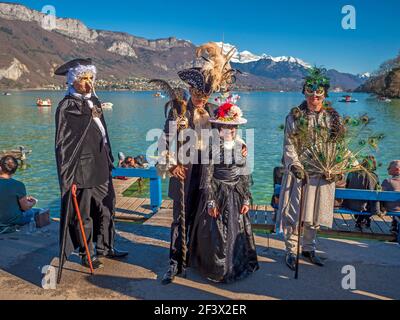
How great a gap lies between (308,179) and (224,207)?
1.09 metres

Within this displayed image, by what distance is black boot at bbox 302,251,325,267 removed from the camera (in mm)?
4594

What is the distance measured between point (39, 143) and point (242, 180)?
29.3m

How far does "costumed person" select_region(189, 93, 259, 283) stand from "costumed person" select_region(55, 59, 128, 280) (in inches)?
49.2

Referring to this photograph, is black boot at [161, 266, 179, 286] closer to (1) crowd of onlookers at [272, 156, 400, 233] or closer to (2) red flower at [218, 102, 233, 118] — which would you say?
(2) red flower at [218, 102, 233, 118]

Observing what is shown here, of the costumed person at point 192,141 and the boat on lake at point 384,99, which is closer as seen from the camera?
the costumed person at point 192,141

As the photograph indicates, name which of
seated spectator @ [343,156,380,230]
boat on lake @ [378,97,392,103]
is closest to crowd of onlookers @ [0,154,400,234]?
seated spectator @ [343,156,380,230]

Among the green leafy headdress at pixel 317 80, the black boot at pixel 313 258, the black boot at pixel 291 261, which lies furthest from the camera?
the black boot at pixel 313 258

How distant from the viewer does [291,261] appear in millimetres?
4539

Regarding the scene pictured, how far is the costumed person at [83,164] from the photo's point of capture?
13.8 ft

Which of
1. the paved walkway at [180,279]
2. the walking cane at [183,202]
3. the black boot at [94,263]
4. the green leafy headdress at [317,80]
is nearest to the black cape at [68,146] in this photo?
the black boot at [94,263]

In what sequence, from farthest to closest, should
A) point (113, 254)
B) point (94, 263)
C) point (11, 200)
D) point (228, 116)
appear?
point (11, 200)
point (113, 254)
point (94, 263)
point (228, 116)

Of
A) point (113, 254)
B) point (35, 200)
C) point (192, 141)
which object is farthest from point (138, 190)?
point (192, 141)

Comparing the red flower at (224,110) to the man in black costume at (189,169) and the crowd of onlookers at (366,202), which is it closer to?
the man in black costume at (189,169)

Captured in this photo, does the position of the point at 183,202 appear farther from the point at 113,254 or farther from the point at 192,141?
the point at 113,254
